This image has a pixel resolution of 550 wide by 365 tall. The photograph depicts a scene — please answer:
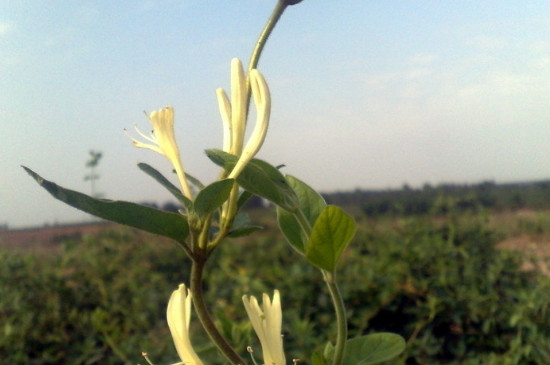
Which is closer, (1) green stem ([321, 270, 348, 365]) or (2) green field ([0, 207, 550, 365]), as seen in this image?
(1) green stem ([321, 270, 348, 365])

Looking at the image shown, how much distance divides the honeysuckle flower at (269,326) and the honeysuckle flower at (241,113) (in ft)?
0.27

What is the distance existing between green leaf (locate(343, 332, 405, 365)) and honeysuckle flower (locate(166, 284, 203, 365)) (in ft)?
0.27

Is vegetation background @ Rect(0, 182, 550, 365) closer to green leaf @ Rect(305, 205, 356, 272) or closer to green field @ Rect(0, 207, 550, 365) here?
green field @ Rect(0, 207, 550, 365)

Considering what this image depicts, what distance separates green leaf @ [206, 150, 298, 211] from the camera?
0.91ft

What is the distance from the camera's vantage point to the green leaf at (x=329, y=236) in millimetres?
278

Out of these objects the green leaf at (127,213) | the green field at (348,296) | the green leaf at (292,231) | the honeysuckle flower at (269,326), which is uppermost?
the green leaf at (127,213)

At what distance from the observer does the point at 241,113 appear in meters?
0.31

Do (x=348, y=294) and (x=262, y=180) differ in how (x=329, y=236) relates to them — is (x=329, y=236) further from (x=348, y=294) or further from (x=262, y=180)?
(x=348, y=294)

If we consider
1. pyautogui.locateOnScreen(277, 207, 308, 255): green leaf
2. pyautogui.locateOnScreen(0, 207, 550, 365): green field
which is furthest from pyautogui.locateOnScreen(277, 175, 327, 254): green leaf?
pyautogui.locateOnScreen(0, 207, 550, 365): green field

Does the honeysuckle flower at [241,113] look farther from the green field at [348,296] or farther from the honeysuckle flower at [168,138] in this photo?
the green field at [348,296]

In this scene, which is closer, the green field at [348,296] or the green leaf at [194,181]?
the green leaf at [194,181]

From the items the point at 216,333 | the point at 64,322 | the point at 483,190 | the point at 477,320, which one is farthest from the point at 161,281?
the point at 483,190

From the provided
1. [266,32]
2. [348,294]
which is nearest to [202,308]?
[266,32]

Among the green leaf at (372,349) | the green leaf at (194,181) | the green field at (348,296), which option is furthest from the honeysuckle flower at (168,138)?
the green field at (348,296)
